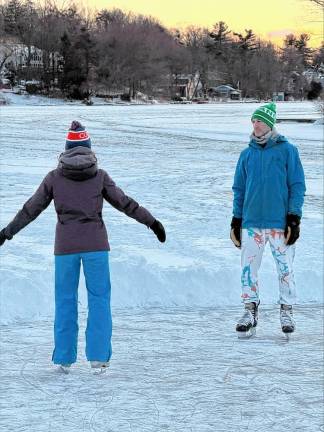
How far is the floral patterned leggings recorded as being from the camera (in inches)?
181

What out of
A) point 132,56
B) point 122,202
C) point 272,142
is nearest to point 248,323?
point 272,142

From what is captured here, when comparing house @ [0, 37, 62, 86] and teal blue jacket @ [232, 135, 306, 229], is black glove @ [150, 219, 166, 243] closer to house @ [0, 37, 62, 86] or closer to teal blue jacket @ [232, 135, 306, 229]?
teal blue jacket @ [232, 135, 306, 229]

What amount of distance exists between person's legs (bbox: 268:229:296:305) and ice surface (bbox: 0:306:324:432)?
0.28m

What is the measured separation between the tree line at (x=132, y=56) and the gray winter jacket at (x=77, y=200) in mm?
59554

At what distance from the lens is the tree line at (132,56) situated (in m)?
76.7

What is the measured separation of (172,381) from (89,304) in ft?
1.93

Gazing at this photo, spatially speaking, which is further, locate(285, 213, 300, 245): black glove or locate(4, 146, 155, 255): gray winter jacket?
locate(285, 213, 300, 245): black glove

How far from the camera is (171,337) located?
4730mm

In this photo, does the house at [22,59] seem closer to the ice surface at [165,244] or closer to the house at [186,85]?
the house at [186,85]

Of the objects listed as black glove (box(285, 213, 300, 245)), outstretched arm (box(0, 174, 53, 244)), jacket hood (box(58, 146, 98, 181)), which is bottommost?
black glove (box(285, 213, 300, 245))

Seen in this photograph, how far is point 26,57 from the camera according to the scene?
89.8 metres

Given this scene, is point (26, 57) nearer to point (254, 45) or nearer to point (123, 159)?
point (254, 45)

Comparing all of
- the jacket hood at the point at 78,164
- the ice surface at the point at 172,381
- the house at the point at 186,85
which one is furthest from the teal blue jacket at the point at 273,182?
the house at the point at 186,85

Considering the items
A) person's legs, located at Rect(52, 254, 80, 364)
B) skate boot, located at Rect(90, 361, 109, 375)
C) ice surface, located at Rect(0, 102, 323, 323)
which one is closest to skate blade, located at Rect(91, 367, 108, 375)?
skate boot, located at Rect(90, 361, 109, 375)
